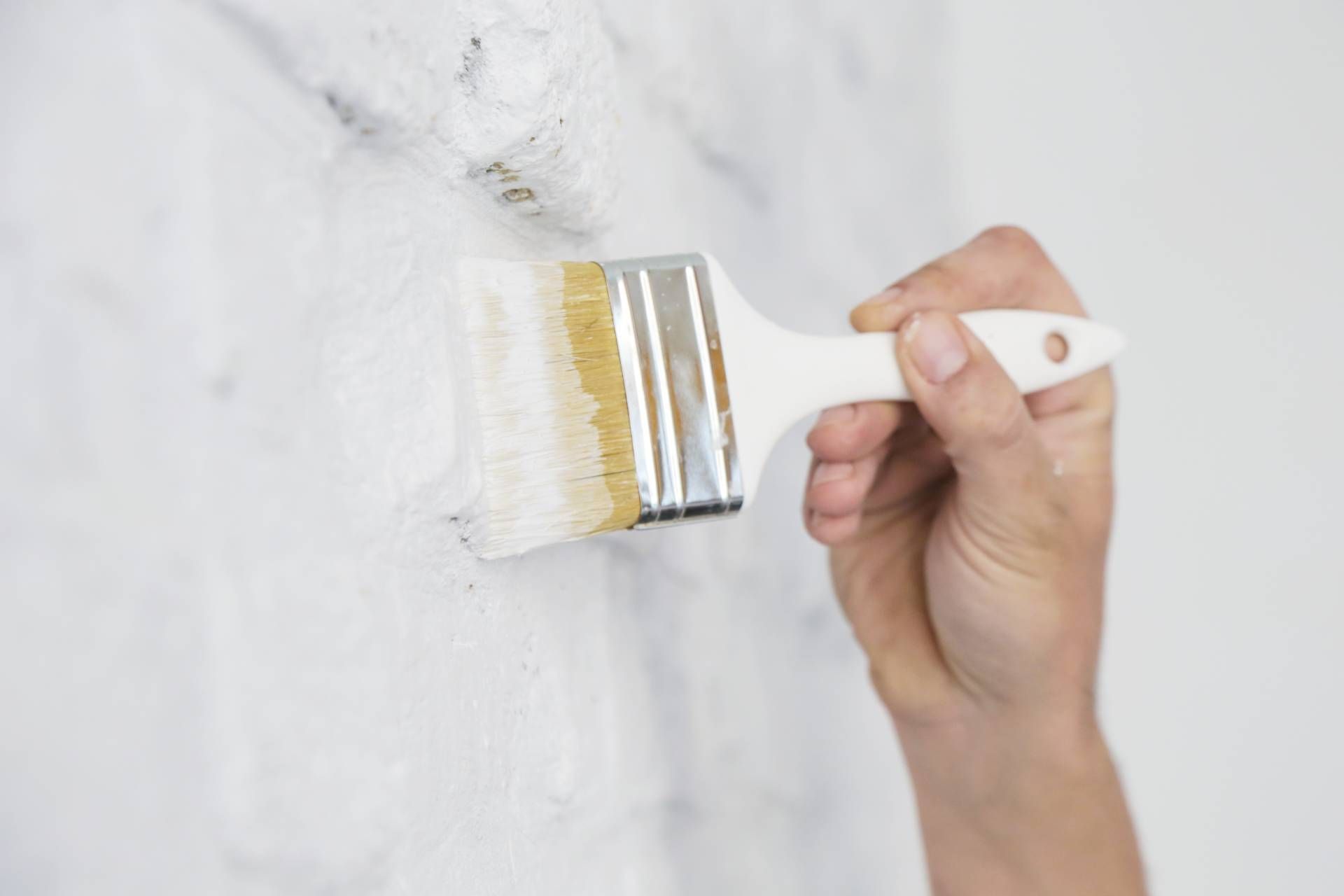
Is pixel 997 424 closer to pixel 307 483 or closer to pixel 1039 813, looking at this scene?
pixel 1039 813

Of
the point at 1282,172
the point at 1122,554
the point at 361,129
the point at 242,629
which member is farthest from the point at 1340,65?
the point at 242,629

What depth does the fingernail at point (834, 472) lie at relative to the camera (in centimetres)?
67

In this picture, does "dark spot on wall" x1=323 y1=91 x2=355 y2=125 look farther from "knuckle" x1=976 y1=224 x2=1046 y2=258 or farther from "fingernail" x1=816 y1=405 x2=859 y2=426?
"knuckle" x1=976 y1=224 x2=1046 y2=258

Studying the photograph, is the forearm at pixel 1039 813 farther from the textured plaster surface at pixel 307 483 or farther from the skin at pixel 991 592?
the textured plaster surface at pixel 307 483

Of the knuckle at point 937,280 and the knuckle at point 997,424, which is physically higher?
the knuckle at point 937,280

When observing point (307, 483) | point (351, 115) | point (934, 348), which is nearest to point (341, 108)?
point (351, 115)

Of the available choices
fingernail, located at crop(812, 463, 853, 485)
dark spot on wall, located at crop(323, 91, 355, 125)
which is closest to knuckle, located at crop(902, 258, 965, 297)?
fingernail, located at crop(812, 463, 853, 485)

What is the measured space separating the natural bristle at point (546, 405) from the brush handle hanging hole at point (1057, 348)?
25 centimetres

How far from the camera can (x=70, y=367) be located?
310 mm

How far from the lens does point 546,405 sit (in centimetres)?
48

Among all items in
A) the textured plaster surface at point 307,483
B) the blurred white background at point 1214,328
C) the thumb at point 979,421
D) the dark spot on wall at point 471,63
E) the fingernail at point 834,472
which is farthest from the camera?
the blurred white background at point 1214,328

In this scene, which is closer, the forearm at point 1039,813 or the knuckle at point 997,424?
the knuckle at point 997,424

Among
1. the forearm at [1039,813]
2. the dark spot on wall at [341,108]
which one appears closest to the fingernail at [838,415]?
the forearm at [1039,813]

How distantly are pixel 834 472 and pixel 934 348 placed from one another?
0.13m
